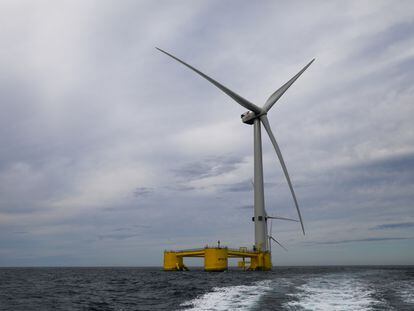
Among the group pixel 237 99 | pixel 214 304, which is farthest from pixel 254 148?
pixel 214 304

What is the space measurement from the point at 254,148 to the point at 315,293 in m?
77.5

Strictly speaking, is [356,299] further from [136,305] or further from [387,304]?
[136,305]

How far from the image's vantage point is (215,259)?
103812 mm

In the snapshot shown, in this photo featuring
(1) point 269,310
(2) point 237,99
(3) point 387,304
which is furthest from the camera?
(2) point 237,99

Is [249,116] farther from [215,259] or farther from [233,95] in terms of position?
[215,259]

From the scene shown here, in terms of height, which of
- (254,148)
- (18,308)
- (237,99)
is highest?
(237,99)

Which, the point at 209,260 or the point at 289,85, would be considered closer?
the point at 209,260

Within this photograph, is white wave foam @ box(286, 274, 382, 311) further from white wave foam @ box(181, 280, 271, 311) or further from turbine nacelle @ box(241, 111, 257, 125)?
turbine nacelle @ box(241, 111, 257, 125)

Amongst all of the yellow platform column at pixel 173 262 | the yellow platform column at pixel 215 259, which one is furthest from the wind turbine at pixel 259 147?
the yellow platform column at pixel 173 262

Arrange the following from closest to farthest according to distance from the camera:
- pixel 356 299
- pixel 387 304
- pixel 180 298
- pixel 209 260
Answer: pixel 387 304
pixel 356 299
pixel 180 298
pixel 209 260

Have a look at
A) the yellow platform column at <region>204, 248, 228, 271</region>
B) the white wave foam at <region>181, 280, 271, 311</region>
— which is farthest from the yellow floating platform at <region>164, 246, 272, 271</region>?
the white wave foam at <region>181, 280, 271, 311</region>

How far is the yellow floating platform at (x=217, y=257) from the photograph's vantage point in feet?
342

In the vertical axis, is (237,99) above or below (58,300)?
above

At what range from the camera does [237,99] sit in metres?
112
